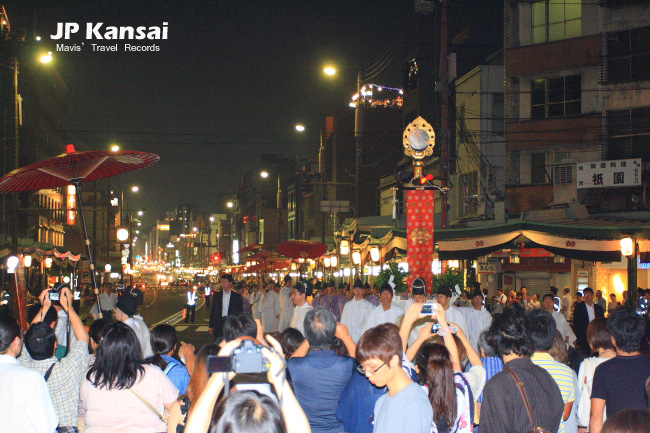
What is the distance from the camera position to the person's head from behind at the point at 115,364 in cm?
532

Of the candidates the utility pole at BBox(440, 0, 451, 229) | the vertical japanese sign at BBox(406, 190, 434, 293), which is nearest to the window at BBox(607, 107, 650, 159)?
the utility pole at BBox(440, 0, 451, 229)

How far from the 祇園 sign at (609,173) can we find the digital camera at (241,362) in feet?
88.4

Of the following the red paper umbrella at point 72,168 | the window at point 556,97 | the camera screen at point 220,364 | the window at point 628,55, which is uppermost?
the window at point 628,55

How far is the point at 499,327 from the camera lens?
5.57 metres

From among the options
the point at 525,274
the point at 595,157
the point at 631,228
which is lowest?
the point at 525,274

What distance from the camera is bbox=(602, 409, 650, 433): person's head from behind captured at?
2962 millimetres

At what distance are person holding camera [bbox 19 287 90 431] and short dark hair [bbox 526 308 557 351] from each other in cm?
379

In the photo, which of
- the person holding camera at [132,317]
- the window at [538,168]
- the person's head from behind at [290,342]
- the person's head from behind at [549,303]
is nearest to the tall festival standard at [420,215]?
the person's head from behind at [549,303]

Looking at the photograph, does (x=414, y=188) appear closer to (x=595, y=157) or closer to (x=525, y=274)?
(x=595, y=157)

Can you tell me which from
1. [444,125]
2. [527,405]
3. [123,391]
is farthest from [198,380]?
[444,125]

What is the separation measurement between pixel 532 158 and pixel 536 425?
28.7m

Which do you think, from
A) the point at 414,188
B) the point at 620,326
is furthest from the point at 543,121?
the point at 620,326

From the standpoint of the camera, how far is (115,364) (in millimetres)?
5371

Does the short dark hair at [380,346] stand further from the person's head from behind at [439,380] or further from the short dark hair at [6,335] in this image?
the short dark hair at [6,335]
